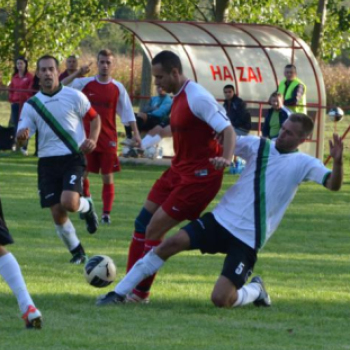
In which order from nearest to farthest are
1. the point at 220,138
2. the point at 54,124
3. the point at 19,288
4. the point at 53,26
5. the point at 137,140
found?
the point at 19,288
the point at 220,138
the point at 54,124
the point at 137,140
the point at 53,26

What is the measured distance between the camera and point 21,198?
1694 cm

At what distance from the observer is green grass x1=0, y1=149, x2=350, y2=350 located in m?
7.51

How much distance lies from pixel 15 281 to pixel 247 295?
80.1 inches

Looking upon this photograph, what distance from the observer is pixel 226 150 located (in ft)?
27.4

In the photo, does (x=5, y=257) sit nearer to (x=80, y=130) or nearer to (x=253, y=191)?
(x=253, y=191)

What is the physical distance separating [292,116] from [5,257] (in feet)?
7.77

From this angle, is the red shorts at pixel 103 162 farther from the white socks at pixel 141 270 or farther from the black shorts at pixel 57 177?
the white socks at pixel 141 270

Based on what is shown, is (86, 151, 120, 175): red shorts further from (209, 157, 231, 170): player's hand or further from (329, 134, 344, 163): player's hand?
(329, 134, 344, 163): player's hand

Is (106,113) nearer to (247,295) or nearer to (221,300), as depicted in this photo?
(247,295)

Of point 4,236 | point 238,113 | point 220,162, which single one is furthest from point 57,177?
point 238,113

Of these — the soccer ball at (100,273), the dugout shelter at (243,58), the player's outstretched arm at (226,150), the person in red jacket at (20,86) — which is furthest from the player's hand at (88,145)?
the person in red jacket at (20,86)

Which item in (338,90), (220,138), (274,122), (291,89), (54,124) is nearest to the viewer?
(220,138)

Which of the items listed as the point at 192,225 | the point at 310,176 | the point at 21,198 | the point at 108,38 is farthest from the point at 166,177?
the point at 108,38

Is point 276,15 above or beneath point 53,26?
above
